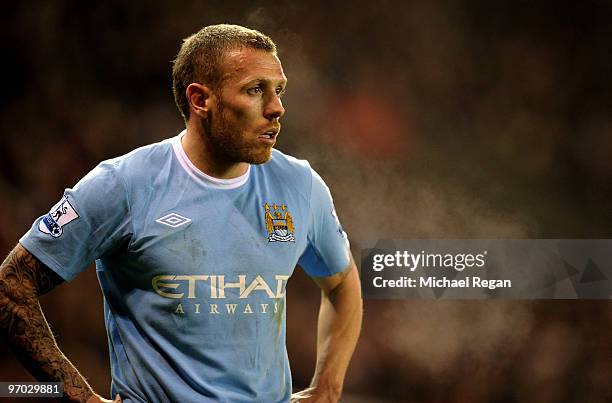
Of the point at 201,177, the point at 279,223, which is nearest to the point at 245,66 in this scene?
the point at 201,177

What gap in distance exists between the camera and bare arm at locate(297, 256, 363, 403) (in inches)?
91.0

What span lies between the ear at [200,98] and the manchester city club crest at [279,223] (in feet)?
0.88

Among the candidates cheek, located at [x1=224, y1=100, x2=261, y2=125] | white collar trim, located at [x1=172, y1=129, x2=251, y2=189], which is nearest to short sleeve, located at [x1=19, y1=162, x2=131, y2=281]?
white collar trim, located at [x1=172, y1=129, x2=251, y2=189]

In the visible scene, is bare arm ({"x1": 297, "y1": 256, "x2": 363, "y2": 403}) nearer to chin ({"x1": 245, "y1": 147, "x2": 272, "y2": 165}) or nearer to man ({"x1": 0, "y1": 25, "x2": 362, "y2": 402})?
man ({"x1": 0, "y1": 25, "x2": 362, "y2": 402})

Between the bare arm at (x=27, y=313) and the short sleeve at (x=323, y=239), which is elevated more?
the short sleeve at (x=323, y=239)

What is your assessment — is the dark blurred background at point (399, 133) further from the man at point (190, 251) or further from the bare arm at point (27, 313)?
the bare arm at point (27, 313)

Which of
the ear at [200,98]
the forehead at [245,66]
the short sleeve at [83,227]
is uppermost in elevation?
the forehead at [245,66]

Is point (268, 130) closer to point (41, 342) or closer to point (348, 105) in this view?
point (41, 342)

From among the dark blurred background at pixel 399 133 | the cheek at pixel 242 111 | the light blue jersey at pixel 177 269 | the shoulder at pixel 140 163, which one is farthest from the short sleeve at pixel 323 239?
the dark blurred background at pixel 399 133

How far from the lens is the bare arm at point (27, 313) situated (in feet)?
6.19

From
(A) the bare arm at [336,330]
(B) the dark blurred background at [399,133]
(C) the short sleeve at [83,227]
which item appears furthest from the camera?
(B) the dark blurred background at [399,133]

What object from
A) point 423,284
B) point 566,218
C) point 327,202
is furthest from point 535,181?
point 327,202

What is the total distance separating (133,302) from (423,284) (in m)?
1.73

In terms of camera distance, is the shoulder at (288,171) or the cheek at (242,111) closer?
the cheek at (242,111)
